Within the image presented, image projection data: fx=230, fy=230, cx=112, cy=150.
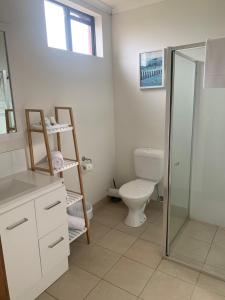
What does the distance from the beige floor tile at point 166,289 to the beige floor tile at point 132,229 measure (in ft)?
2.00

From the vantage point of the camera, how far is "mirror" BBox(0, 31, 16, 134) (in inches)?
70.8

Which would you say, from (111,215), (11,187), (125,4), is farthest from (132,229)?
(125,4)

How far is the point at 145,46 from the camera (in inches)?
105

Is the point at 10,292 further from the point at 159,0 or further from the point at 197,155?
the point at 159,0

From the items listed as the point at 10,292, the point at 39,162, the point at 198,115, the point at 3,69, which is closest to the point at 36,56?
the point at 3,69

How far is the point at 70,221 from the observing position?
7.30 ft

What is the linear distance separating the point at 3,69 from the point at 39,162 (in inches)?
33.6

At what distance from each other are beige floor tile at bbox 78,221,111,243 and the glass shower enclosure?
2.36ft

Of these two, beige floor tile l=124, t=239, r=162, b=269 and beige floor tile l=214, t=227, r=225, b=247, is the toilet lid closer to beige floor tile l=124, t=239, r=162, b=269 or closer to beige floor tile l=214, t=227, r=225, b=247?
beige floor tile l=124, t=239, r=162, b=269

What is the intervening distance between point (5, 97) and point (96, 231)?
5.35 ft

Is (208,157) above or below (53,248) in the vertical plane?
above

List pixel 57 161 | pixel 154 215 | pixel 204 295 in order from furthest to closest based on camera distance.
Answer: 1. pixel 154 215
2. pixel 57 161
3. pixel 204 295

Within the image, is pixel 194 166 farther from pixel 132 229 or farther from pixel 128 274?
pixel 128 274

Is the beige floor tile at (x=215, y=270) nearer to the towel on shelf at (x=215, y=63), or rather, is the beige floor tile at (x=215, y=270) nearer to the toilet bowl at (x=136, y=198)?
the toilet bowl at (x=136, y=198)
